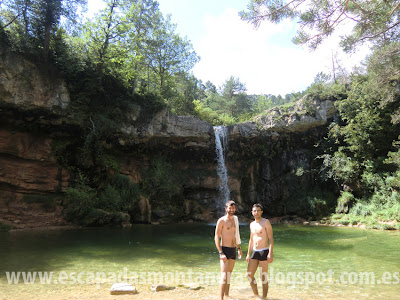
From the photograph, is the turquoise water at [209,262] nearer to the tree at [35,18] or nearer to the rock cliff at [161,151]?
the rock cliff at [161,151]

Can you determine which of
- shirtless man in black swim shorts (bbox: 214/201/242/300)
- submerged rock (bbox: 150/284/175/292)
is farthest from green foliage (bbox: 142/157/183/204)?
shirtless man in black swim shorts (bbox: 214/201/242/300)

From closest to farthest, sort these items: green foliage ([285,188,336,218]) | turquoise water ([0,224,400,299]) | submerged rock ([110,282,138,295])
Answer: submerged rock ([110,282,138,295]), turquoise water ([0,224,400,299]), green foliage ([285,188,336,218])

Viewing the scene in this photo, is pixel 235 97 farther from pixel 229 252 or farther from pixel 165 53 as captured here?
pixel 229 252

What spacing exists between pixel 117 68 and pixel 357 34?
51.0 ft

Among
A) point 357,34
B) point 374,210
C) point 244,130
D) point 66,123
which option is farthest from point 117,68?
point 374,210

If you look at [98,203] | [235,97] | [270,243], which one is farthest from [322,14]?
[235,97]

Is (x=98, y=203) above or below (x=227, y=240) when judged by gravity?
above

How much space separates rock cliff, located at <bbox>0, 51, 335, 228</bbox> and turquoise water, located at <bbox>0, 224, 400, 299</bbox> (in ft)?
19.5

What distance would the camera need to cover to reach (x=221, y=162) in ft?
72.3

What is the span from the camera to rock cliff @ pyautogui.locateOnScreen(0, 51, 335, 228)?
14008mm

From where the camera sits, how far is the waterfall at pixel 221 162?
21.4 meters

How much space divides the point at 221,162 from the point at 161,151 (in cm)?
521

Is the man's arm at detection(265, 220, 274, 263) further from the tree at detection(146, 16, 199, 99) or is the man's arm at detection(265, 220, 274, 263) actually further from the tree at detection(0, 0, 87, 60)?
the tree at detection(146, 16, 199, 99)

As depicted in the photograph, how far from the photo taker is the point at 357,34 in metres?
8.23
